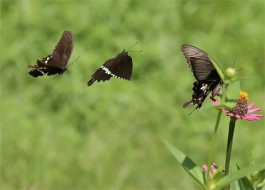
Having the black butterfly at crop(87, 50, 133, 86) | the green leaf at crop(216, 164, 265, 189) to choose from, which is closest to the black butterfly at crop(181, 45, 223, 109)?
the black butterfly at crop(87, 50, 133, 86)

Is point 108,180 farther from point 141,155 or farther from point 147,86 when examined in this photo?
point 147,86

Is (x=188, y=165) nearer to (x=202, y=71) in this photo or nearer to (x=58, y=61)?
(x=202, y=71)

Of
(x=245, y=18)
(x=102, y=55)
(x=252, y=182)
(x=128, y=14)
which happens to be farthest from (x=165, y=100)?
(x=252, y=182)

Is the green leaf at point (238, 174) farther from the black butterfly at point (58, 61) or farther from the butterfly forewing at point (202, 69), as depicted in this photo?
the black butterfly at point (58, 61)

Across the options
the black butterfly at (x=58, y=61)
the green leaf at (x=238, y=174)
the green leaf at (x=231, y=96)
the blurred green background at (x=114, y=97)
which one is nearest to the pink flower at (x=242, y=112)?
the green leaf at (x=231, y=96)

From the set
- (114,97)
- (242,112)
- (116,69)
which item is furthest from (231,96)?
(114,97)

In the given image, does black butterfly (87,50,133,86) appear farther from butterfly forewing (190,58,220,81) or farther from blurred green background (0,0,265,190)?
blurred green background (0,0,265,190)
